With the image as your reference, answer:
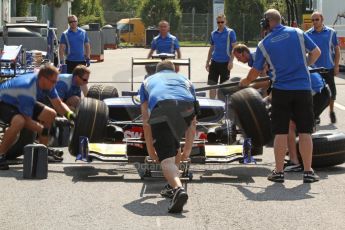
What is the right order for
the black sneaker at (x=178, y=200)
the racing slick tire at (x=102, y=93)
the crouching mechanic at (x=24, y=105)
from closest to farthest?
the black sneaker at (x=178, y=200) < the crouching mechanic at (x=24, y=105) < the racing slick tire at (x=102, y=93)

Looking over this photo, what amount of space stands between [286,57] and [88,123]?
2253 millimetres

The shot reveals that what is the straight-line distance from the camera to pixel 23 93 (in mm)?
10492

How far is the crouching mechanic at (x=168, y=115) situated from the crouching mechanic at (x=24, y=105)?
1846 millimetres

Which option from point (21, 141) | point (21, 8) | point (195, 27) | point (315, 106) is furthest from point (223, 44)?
point (195, 27)

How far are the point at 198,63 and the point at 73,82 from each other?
77.0 feet

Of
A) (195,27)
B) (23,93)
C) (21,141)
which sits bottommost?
(195,27)

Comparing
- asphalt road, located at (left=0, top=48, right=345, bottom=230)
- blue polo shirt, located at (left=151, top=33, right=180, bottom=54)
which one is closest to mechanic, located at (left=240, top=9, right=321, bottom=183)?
asphalt road, located at (left=0, top=48, right=345, bottom=230)

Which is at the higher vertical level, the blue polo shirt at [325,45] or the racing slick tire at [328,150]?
the blue polo shirt at [325,45]

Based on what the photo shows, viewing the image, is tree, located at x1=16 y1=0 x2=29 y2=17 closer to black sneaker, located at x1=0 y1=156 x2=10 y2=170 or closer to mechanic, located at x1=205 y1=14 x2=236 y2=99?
mechanic, located at x1=205 y1=14 x2=236 y2=99

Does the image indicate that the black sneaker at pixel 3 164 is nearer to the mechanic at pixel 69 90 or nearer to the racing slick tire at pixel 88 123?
the racing slick tire at pixel 88 123

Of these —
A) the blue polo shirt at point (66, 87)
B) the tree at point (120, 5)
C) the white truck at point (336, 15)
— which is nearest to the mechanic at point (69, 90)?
the blue polo shirt at point (66, 87)

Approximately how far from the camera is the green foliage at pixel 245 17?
→ 65375 mm

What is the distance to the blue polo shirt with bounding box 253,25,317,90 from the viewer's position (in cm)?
983

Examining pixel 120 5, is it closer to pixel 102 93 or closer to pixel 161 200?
pixel 102 93
